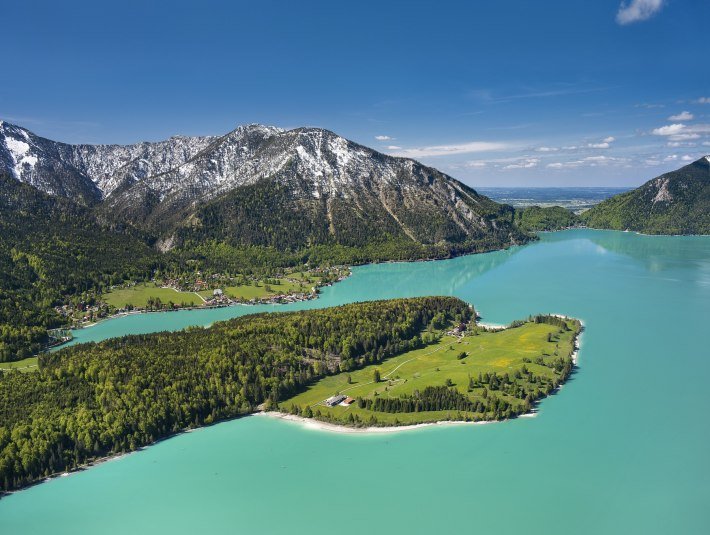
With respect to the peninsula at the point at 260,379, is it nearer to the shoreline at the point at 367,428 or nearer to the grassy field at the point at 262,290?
the shoreline at the point at 367,428

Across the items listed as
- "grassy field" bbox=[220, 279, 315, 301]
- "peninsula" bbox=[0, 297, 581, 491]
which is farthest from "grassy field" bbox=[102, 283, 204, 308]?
"peninsula" bbox=[0, 297, 581, 491]

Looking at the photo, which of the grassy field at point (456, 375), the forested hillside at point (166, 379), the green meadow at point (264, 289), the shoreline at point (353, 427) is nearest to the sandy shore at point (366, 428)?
the shoreline at point (353, 427)

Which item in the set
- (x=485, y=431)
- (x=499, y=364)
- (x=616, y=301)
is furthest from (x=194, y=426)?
(x=616, y=301)

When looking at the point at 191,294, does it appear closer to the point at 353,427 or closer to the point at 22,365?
the point at 22,365

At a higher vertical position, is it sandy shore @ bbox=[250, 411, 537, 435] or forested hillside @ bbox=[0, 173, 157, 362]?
forested hillside @ bbox=[0, 173, 157, 362]

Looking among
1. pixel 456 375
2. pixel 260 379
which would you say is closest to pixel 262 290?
pixel 260 379

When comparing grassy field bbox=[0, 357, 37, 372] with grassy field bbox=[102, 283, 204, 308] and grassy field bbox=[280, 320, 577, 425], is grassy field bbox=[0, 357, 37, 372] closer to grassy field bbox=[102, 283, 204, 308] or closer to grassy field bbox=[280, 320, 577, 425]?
grassy field bbox=[102, 283, 204, 308]
